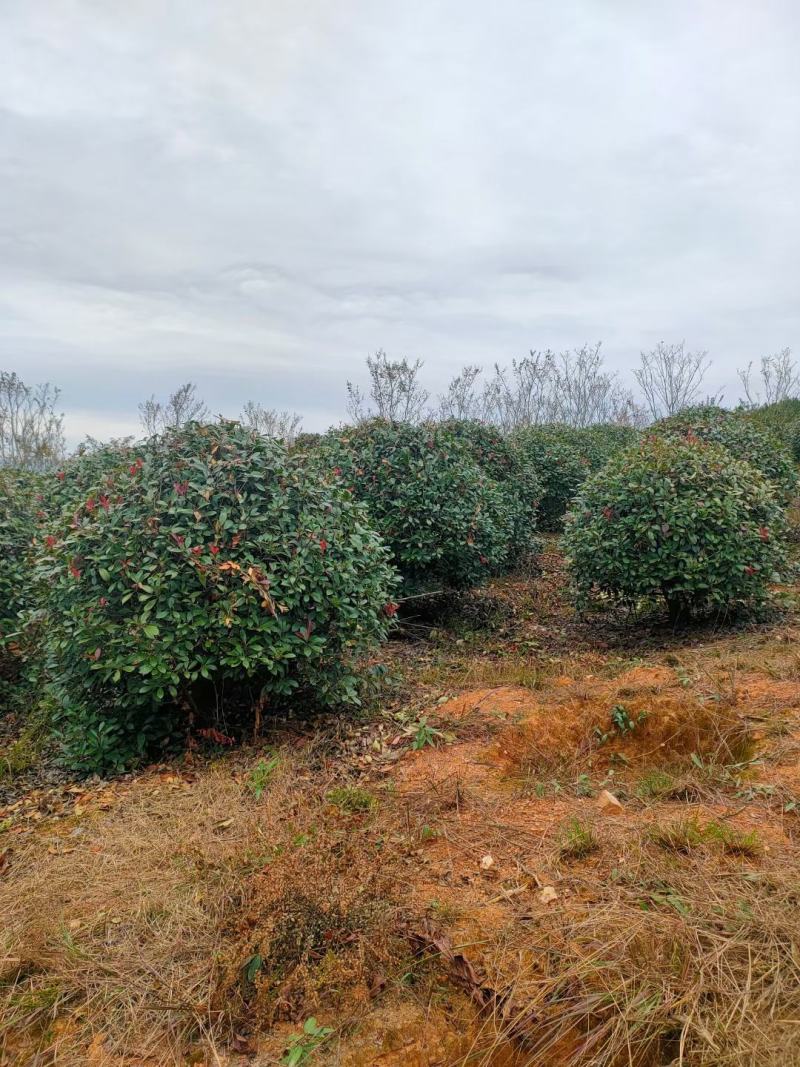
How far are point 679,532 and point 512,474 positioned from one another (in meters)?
3.78

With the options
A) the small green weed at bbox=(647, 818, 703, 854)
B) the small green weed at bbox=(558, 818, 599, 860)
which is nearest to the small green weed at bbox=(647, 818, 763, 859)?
the small green weed at bbox=(647, 818, 703, 854)

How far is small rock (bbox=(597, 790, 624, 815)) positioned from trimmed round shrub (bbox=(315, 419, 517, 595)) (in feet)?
11.6

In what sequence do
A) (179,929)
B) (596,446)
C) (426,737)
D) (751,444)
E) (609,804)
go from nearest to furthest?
1. (179,929)
2. (609,804)
3. (426,737)
4. (751,444)
5. (596,446)

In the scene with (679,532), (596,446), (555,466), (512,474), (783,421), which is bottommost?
(679,532)

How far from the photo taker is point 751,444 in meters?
8.80

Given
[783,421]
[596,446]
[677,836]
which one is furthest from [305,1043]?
[783,421]

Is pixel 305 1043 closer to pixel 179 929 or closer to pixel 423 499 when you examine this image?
pixel 179 929

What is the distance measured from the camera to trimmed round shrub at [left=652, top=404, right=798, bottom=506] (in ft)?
28.4

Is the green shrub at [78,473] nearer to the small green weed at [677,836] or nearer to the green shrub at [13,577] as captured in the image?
the green shrub at [13,577]

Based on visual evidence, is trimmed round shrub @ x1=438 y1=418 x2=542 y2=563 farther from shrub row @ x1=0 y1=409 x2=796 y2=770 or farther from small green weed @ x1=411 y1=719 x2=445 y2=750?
small green weed @ x1=411 y1=719 x2=445 y2=750

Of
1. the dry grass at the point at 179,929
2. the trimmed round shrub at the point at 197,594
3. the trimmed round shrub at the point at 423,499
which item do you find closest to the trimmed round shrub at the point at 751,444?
the trimmed round shrub at the point at 423,499

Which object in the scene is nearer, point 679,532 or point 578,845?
point 578,845

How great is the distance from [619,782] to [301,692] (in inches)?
76.1

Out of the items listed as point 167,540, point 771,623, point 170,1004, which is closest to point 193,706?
point 167,540
